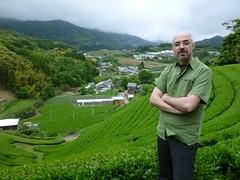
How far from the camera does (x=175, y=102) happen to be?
4.05m

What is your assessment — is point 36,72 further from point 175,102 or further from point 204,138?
point 175,102

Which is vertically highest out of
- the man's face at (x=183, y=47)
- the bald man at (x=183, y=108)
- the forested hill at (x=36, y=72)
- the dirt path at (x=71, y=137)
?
the man's face at (x=183, y=47)

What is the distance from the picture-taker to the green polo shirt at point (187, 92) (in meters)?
3.98

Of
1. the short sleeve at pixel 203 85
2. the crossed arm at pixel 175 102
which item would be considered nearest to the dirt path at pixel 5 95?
the crossed arm at pixel 175 102

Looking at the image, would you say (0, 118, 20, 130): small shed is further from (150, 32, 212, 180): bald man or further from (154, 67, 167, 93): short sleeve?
(150, 32, 212, 180): bald man

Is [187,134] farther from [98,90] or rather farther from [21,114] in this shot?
[98,90]

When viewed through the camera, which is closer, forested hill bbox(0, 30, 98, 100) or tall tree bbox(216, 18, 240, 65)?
tall tree bbox(216, 18, 240, 65)

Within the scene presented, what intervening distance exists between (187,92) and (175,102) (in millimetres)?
250

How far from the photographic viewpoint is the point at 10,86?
76.4 m

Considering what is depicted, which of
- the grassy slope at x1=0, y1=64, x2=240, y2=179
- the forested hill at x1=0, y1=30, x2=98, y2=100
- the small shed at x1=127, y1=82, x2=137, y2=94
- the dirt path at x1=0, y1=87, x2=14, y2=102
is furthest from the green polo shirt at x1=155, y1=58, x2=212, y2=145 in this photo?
the small shed at x1=127, y1=82, x2=137, y2=94

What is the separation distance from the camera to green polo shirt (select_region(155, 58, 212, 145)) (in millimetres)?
3979

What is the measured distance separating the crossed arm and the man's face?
56 centimetres

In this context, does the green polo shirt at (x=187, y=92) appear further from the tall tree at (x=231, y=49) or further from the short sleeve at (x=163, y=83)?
the tall tree at (x=231, y=49)

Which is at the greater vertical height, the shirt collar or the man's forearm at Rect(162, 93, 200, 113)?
the shirt collar
